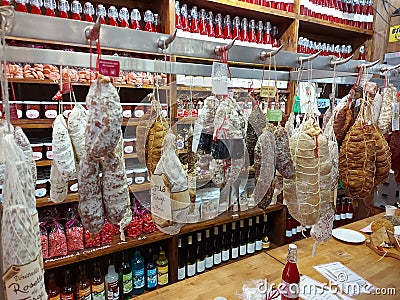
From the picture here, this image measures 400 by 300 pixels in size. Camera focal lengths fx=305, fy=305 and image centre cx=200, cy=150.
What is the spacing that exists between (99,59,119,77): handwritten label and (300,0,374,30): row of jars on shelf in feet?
7.42

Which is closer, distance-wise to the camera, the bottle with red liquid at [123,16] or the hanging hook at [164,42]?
the hanging hook at [164,42]

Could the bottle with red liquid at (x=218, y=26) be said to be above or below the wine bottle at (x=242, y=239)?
above

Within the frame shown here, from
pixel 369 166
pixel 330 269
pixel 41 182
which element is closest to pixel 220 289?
pixel 330 269

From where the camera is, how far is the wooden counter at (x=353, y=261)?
134cm

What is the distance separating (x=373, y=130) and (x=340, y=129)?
0.12 m

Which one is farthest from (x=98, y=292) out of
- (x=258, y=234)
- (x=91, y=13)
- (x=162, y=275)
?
(x=91, y=13)

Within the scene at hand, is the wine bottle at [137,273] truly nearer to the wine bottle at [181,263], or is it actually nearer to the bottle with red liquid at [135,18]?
the wine bottle at [181,263]

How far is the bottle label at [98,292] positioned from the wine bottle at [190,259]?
60cm

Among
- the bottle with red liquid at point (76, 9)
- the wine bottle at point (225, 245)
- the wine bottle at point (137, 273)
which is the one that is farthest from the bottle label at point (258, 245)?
the bottle with red liquid at point (76, 9)

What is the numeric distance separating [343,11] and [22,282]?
3070 millimetres

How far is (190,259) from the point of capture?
223 cm

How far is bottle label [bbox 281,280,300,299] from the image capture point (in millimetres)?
1054

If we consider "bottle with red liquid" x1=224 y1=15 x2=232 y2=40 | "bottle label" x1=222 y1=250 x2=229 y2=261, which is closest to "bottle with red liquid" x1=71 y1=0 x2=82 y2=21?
"bottle with red liquid" x1=224 y1=15 x2=232 y2=40

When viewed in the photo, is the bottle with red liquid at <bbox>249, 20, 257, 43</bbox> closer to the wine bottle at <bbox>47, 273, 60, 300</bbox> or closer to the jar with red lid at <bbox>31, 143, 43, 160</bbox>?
the jar with red lid at <bbox>31, 143, 43, 160</bbox>
